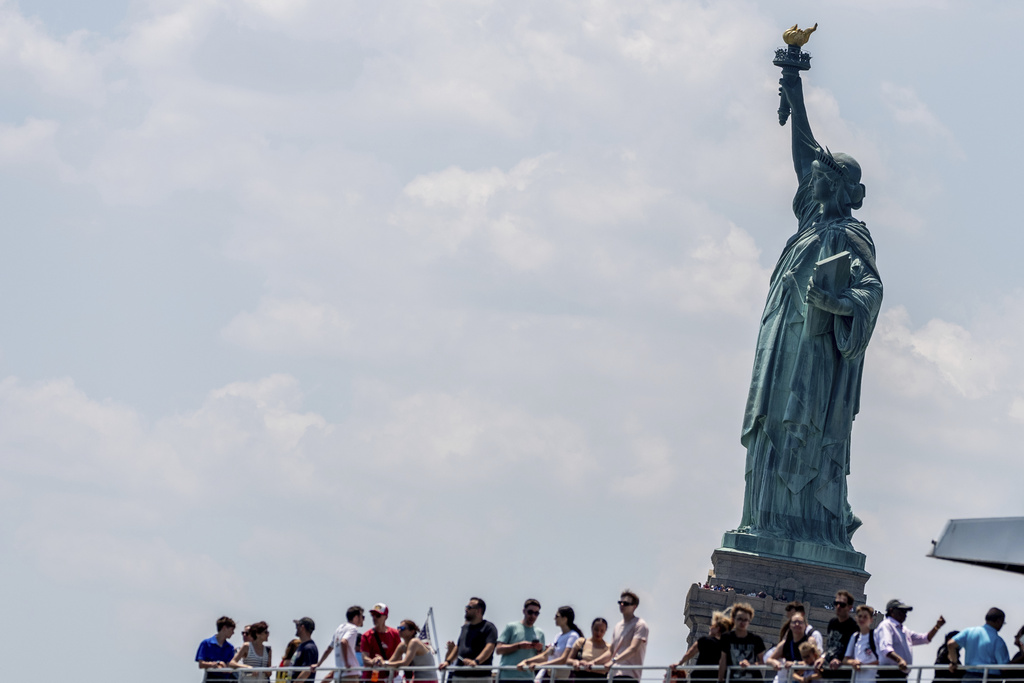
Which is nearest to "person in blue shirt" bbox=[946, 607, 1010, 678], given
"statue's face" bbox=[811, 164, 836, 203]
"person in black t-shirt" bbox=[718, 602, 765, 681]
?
"person in black t-shirt" bbox=[718, 602, 765, 681]

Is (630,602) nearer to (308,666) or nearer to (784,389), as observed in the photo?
(308,666)

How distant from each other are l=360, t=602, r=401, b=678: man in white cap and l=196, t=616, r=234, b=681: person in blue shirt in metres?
1.63

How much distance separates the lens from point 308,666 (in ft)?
63.1

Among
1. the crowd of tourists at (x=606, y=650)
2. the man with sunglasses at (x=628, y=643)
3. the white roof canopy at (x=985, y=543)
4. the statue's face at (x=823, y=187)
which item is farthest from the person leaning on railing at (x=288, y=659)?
the statue's face at (x=823, y=187)

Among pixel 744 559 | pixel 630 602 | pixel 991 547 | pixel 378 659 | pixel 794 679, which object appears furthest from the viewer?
pixel 744 559

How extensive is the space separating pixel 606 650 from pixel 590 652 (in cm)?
15

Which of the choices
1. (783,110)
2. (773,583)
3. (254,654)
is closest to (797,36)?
(783,110)

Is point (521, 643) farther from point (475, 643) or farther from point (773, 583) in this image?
point (773, 583)

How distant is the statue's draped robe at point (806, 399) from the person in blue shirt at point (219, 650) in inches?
653

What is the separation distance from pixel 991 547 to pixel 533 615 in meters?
4.99

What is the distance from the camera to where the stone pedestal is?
33.4m

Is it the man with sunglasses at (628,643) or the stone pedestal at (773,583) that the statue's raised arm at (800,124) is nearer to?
the stone pedestal at (773,583)

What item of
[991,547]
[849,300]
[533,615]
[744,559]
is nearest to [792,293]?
[849,300]

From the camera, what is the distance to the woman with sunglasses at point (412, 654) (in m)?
18.5
